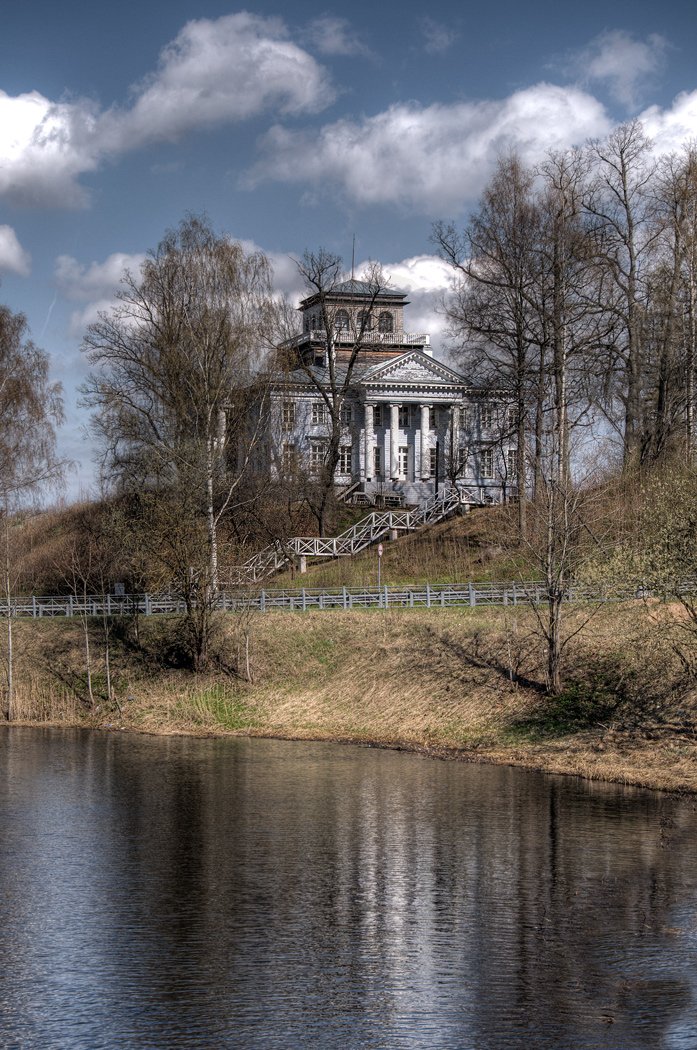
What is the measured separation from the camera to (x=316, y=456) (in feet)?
246

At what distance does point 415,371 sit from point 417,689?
38.7 meters

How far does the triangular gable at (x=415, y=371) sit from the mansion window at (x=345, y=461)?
16.7 ft

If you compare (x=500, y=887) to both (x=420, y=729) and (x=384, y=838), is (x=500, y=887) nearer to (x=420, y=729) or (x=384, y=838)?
(x=384, y=838)

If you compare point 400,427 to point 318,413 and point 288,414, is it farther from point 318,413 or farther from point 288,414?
point 288,414

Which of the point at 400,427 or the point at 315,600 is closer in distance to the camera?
the point at 315,600

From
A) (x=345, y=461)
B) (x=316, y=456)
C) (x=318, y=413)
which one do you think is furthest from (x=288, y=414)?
(x=345, y=461)

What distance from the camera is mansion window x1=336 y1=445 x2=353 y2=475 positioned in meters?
78.5

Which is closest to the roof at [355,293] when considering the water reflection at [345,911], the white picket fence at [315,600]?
the white picket fence at [315,600]

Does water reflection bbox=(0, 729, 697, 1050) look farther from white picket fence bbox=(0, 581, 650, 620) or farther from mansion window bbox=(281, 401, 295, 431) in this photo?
mansion window bbox=(281, 401, 295, 431)

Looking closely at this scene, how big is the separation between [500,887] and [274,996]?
698 centimetres

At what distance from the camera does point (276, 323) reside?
57344mm

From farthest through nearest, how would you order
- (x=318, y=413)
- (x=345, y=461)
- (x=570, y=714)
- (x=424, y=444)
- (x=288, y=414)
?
(x=345, y=461), (x=424, y=444), (x=318, y=413), (x=288, y=414), (x=570, y=714)

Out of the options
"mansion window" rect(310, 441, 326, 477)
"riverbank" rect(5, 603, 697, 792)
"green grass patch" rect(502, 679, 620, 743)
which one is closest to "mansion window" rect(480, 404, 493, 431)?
"mansion window" rect(310, 441, 326, 477)

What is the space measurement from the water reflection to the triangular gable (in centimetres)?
4577
